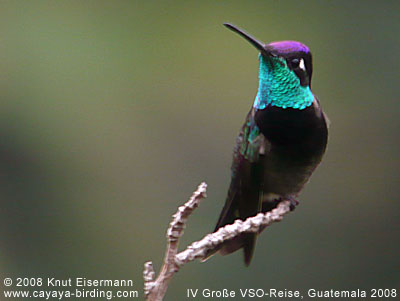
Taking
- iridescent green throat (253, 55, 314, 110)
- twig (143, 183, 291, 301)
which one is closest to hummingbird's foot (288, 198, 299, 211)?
iridescent green throat (253, 55, 314, 110)

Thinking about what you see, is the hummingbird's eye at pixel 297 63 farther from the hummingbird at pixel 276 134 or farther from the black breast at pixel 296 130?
the black breast at pixel 296 130

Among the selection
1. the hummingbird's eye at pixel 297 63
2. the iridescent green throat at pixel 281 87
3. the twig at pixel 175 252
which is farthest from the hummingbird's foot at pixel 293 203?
the twig at pixel 175 252

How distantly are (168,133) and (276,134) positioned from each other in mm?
1711

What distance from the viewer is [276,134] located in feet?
5.55

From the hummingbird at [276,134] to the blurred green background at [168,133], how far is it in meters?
1.05

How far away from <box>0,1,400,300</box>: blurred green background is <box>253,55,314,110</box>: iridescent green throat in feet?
3.91

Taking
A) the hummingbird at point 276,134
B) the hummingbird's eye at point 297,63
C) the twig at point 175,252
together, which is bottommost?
the twig at point 175,252

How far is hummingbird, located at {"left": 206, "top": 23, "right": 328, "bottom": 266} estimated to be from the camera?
1.63m

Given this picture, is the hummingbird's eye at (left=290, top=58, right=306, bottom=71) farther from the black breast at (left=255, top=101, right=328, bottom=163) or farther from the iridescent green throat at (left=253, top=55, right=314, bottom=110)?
the black breast at (left=255, top=101, right=328, bottom=163)

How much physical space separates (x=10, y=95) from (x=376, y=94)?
2.19 m

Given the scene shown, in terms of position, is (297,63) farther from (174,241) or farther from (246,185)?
(174,241)

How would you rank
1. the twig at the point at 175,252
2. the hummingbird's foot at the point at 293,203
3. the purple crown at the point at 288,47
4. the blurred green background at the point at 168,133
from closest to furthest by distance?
the twig at the point at 175,252
the purple crown at the point at 288,47
the hummingbird's foot at the point at 293,203
the blurred green background at the point at 168,133

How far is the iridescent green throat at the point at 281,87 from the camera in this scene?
1.63 metres

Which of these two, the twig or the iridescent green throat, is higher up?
the iridescent green throat
